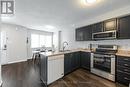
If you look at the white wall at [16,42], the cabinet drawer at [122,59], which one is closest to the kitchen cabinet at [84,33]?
the cabinet drawer at [122,59]

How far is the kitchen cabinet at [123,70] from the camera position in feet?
9.27

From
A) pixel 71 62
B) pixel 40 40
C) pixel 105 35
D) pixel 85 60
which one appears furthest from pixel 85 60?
pixel 40 40

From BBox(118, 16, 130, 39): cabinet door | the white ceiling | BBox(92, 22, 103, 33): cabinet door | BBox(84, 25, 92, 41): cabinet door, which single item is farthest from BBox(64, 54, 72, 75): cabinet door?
BBox(118, 16, 130, 39): cabinet door

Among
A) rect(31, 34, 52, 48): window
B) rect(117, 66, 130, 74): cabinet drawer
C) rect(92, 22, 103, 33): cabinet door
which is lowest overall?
rect(117, 66, 130, 74): cabinet drawer

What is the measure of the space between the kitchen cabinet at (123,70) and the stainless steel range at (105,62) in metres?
0.16

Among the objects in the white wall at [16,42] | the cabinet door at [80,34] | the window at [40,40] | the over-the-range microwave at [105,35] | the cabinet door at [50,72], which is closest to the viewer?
the cabinet door at [50,72]

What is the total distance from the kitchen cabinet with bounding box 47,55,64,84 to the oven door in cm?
142

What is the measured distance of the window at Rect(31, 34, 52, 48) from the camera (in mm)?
8312

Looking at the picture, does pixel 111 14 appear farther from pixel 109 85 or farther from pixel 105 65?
pixel 109 85

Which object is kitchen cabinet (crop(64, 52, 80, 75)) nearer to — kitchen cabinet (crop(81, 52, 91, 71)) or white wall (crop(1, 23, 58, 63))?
kitchen cabinet (crop(81, 52, 91, 71))

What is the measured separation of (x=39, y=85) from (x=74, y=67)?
1.97 m

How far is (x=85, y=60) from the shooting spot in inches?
180

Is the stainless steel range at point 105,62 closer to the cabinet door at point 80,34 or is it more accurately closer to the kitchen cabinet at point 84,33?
the kitchen cabinet at point 84,33

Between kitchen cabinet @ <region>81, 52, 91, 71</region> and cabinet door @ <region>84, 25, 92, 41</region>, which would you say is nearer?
kitchen cabinet @ <region>81, 52, 91, 71</region>
